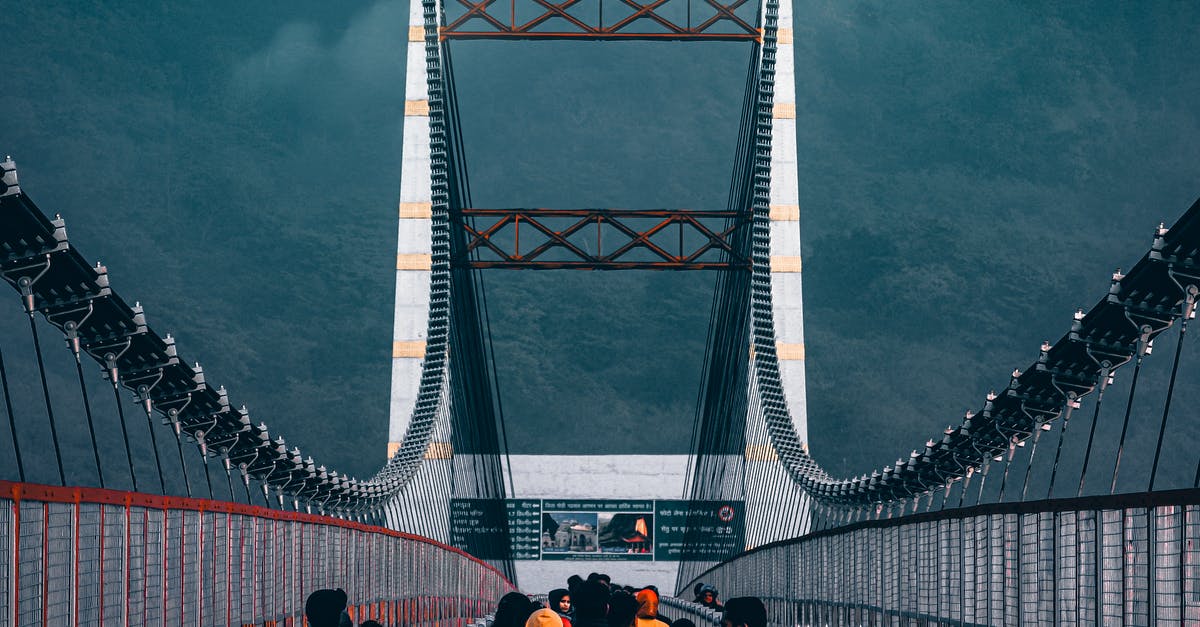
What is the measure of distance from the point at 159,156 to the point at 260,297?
21.8 ft

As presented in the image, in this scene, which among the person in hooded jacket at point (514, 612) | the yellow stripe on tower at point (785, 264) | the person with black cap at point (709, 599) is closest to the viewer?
the person in hooded jacket at point (514, 612)

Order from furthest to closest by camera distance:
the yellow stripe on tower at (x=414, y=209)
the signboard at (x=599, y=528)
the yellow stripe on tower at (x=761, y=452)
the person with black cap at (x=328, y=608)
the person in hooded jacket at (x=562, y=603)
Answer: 1. the signboard at (x=599, y=528)
2. the yellow stripe on tower at (x=414, y=209)
3. the yellow stripe on tower at (x=761, y=452)
4. the person in hooded jacket at (x=562, y=603)
5. the person with black cap at (x=328, y=608)

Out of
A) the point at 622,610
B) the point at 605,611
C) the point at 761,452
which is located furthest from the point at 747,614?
the point at 761,452

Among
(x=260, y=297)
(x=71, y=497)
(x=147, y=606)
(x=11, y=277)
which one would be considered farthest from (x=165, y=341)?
(x=260, y=297)

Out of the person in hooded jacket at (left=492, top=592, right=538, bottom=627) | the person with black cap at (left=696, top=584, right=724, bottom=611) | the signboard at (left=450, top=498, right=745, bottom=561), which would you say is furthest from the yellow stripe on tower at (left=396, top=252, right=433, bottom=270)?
the person in hooded jacket at (left=492, top=592, right=538, bottom=627)

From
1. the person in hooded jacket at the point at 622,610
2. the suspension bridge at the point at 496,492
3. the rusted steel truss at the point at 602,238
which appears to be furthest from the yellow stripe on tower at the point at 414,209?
the person in hooded jacket at the point at 622,610

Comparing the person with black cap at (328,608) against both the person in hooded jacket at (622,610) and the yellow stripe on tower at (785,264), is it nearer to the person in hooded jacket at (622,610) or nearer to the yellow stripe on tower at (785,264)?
the person in hooded jacket at (622,610)

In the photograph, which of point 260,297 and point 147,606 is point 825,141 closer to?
point 260,297

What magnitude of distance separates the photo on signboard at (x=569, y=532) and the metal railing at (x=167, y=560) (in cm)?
A: 3738

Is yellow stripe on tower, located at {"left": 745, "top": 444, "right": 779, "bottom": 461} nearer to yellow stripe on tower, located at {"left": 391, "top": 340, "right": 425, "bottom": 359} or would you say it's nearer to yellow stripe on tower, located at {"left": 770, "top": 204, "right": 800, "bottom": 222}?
yellow stripe on tower, located at {"left": 770, "top": 204, "right": 800, "bottom": 222}

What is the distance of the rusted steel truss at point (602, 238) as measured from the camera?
150 feet

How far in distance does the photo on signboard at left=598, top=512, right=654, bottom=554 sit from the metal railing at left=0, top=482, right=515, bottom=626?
123 ft

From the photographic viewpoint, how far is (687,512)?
5662 centimetres

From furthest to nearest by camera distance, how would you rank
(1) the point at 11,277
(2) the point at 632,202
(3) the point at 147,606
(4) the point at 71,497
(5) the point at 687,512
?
(2) the point at 632,202
(5) the point at 687,512
(1) the point at 11,277
(3) the point at 147,606
(4) the point at 71,497
